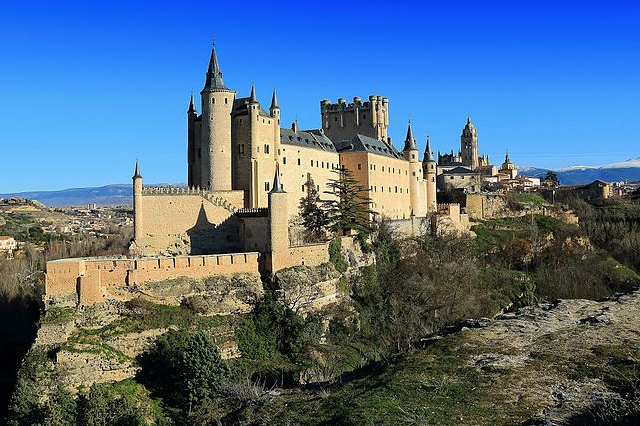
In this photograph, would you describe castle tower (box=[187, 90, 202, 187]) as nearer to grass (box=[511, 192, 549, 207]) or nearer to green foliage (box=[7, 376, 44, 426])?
green foliage (box=[7, 376, 44, 426])

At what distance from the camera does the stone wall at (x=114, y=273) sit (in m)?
28.6

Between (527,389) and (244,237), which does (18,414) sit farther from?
(527,389)

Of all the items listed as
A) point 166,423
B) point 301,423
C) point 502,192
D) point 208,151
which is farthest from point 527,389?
point 502,192

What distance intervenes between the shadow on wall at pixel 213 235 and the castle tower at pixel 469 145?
74.3 metres

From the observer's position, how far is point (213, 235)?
3812 centimetres

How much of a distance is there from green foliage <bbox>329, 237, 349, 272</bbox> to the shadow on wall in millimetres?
5867

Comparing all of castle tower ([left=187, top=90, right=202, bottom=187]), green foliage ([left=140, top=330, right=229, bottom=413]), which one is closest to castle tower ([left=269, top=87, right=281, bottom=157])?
castle tower ([left=187, top=90, right=202, bottom=187])

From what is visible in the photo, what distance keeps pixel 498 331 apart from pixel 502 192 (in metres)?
53.2

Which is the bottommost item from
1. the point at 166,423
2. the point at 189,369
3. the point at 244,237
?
the point at 166,423

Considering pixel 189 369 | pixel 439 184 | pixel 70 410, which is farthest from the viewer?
pixel 439 184

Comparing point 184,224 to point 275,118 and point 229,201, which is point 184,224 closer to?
point 229,201

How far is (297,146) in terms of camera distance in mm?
46031

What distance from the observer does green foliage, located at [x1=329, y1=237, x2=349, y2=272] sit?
38378 millimetres

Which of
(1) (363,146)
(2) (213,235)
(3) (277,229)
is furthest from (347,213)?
(1) (363,146)
